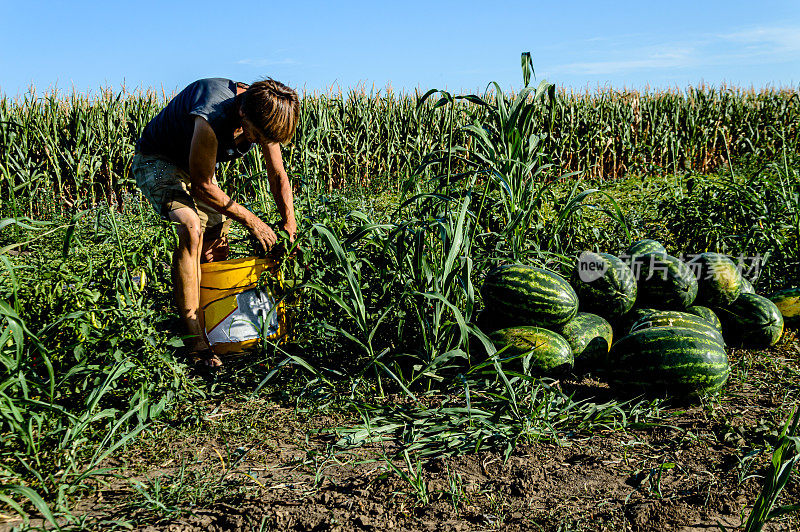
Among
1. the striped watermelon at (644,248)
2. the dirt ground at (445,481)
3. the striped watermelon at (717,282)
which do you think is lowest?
the dirt ground at (445,481)

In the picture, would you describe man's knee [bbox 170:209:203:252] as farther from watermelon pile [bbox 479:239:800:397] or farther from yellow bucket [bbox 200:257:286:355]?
watermelon pile [bbox 479:239:800:397]

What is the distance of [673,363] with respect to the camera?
267 cm

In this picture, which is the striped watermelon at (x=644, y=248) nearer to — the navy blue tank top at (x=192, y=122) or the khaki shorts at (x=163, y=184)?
the navy blue tank top at (x=192, y=122)

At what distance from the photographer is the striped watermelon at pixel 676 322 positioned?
3.01 m

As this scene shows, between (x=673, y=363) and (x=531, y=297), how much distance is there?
74 centimetres

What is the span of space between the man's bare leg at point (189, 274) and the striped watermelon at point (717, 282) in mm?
3008

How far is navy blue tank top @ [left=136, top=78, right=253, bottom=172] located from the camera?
10.1 feet

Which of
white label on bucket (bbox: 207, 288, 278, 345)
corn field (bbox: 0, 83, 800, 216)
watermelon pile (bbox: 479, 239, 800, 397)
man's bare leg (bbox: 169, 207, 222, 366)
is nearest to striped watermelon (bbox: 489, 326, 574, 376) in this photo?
watermelon pile (bbox: 479, 239, 800, 397)

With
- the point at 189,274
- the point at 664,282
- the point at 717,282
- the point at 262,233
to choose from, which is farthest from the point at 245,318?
the point at 717,282

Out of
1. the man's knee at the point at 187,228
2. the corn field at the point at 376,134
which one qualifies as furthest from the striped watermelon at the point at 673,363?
the corn field at the point at 376,134

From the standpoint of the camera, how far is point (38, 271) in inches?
96.3

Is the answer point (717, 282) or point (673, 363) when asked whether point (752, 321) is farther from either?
point (673, 363)

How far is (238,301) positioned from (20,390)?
3.90ft

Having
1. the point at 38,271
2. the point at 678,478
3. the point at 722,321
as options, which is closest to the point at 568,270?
the point at 722,321
